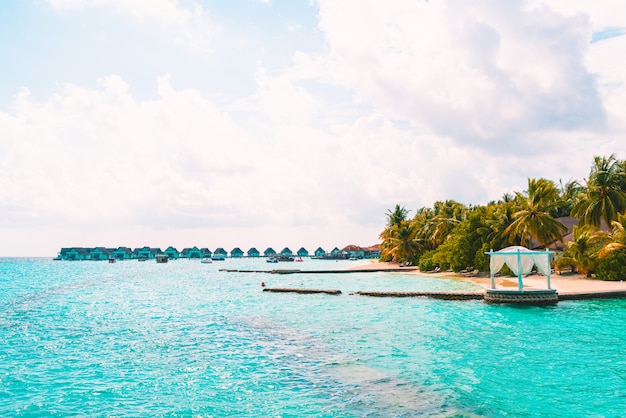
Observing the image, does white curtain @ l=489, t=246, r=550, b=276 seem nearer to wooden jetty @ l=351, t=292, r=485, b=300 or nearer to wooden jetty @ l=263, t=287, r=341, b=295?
wooden jetty @ l=351, t=292, r=485, b=300

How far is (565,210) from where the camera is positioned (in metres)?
57.6

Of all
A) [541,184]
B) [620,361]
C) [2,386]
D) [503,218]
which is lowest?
[2,386]

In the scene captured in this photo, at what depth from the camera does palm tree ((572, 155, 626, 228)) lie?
43.5m

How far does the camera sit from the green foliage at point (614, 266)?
35938mm

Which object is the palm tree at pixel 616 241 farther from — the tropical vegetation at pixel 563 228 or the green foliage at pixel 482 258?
the green foliage at pixel 482 258

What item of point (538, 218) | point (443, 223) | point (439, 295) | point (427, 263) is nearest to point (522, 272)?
point (439, 295)

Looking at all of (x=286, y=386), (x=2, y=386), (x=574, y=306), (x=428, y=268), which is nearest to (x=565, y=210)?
(x=428, y=268)

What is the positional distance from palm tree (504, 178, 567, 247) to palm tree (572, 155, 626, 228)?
2.96m

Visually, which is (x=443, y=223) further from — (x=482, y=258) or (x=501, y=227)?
(x=501, y=227)

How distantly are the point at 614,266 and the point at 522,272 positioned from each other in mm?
11975

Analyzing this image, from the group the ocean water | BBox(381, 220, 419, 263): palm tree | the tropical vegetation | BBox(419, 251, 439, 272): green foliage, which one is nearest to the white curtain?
the ocean water

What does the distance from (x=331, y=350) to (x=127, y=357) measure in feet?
26.5

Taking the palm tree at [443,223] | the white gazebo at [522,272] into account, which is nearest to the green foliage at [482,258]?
the palm tree at [443,223]

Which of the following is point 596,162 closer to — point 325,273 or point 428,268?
point 428,268
